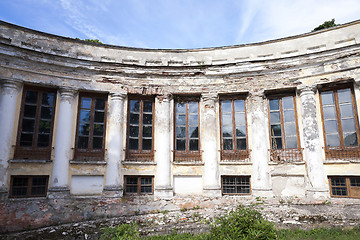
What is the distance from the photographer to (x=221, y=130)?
36.9 feet

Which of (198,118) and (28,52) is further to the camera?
(198,118)

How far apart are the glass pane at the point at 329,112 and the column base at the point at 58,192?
10061 millimetres

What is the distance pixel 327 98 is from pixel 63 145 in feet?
33.5

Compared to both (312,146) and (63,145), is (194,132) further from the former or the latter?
(63,145)

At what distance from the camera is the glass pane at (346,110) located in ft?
32.3

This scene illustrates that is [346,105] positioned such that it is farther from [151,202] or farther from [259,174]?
[151,202]

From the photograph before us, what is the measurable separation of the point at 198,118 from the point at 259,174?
10.9 ft

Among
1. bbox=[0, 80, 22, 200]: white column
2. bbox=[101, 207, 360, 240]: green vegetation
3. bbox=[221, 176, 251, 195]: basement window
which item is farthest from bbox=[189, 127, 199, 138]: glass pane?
bbox=[0, 80, 22, 200]: white column

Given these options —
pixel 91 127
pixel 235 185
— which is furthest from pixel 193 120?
pixel 91 127

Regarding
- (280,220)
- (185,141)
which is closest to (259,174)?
(280,220)

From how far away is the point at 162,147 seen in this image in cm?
1083

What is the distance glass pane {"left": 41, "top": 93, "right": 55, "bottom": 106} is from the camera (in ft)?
34.3

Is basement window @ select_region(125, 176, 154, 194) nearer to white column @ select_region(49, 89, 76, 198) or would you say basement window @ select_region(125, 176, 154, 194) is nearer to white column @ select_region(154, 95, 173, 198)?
white column @ select_region(154, 95, 173, 198)

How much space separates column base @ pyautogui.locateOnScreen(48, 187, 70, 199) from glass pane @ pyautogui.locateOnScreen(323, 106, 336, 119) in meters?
10.1
